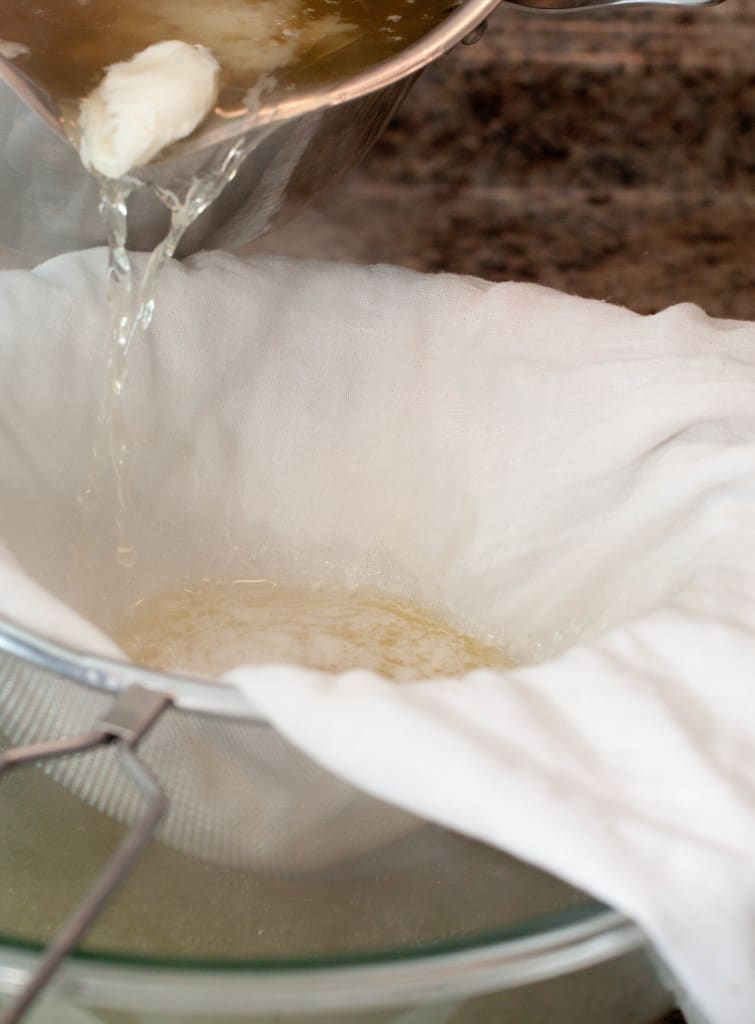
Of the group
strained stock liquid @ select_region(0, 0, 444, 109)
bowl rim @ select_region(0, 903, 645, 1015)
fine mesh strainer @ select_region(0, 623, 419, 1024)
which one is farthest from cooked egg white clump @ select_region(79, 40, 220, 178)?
bowl rim @ select_region(0, 903, 645, 1015)

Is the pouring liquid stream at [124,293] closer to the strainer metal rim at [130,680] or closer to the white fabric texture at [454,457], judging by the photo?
the white fabric texture at [454,457]

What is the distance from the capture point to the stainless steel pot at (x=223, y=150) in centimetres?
59

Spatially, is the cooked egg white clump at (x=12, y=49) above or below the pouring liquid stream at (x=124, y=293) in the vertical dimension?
above

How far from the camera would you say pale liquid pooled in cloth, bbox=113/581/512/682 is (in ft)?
2.29

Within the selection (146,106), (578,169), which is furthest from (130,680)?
(578,169)

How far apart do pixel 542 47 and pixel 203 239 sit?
342 millimetres

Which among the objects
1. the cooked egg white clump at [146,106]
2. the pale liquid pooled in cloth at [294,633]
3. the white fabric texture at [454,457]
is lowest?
the pale liquid pooled in cloth at [294,633]

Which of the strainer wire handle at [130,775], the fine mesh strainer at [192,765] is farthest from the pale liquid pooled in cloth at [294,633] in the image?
the strainer wire handle at [130,775]

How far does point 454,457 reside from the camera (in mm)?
736

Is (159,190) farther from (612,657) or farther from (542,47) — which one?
(542,47)

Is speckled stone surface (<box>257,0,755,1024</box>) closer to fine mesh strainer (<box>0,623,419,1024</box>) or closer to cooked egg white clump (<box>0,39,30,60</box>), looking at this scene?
cooked egg white clump (<box>0,39,30,60</box>)

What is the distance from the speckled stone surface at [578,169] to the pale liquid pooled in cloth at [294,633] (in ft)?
1.07

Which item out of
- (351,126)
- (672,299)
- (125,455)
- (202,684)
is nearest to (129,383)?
(125,455)

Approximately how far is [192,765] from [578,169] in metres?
0.65
